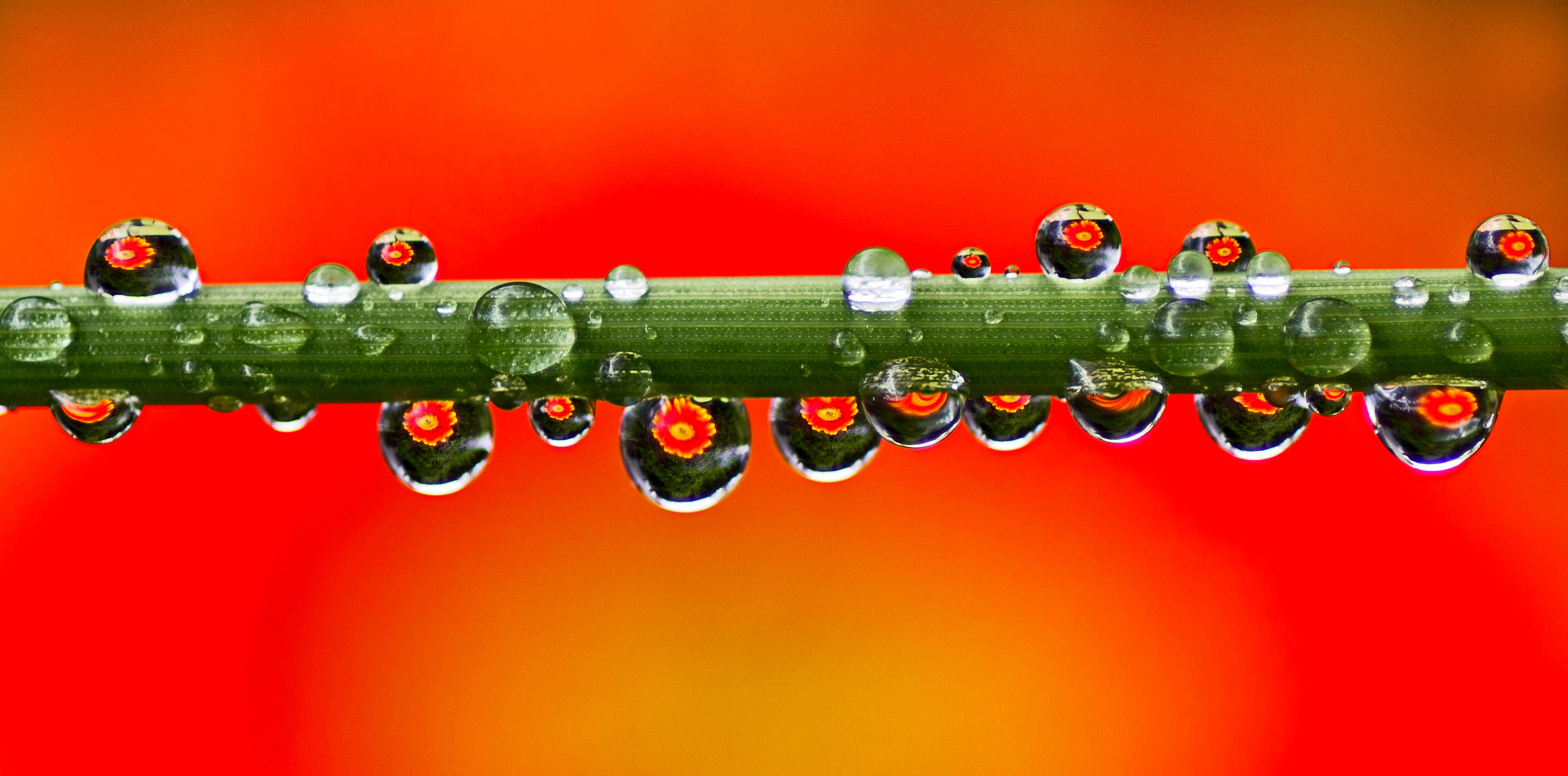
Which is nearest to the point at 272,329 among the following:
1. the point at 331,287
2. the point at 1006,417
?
the point at 331,287

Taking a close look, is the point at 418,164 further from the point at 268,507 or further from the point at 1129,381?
the point at 1129,381

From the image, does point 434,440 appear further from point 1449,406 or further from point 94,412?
point 1449,406

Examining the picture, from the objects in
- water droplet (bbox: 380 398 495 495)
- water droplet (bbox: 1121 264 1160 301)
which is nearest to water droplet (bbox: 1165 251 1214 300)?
water droplet (bbox: 1121 264 1160 301)

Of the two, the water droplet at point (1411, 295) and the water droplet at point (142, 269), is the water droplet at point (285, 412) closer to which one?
the water droplet at point (142, 269)

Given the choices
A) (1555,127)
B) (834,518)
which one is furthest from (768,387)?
(1555,127)

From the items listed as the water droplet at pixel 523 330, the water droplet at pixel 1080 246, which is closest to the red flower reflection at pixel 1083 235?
the water droplet at pixel 1080 246

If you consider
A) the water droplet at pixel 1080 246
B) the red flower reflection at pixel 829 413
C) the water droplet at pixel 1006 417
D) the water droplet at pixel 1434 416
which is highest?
the water droplet at pixel 1080 246
